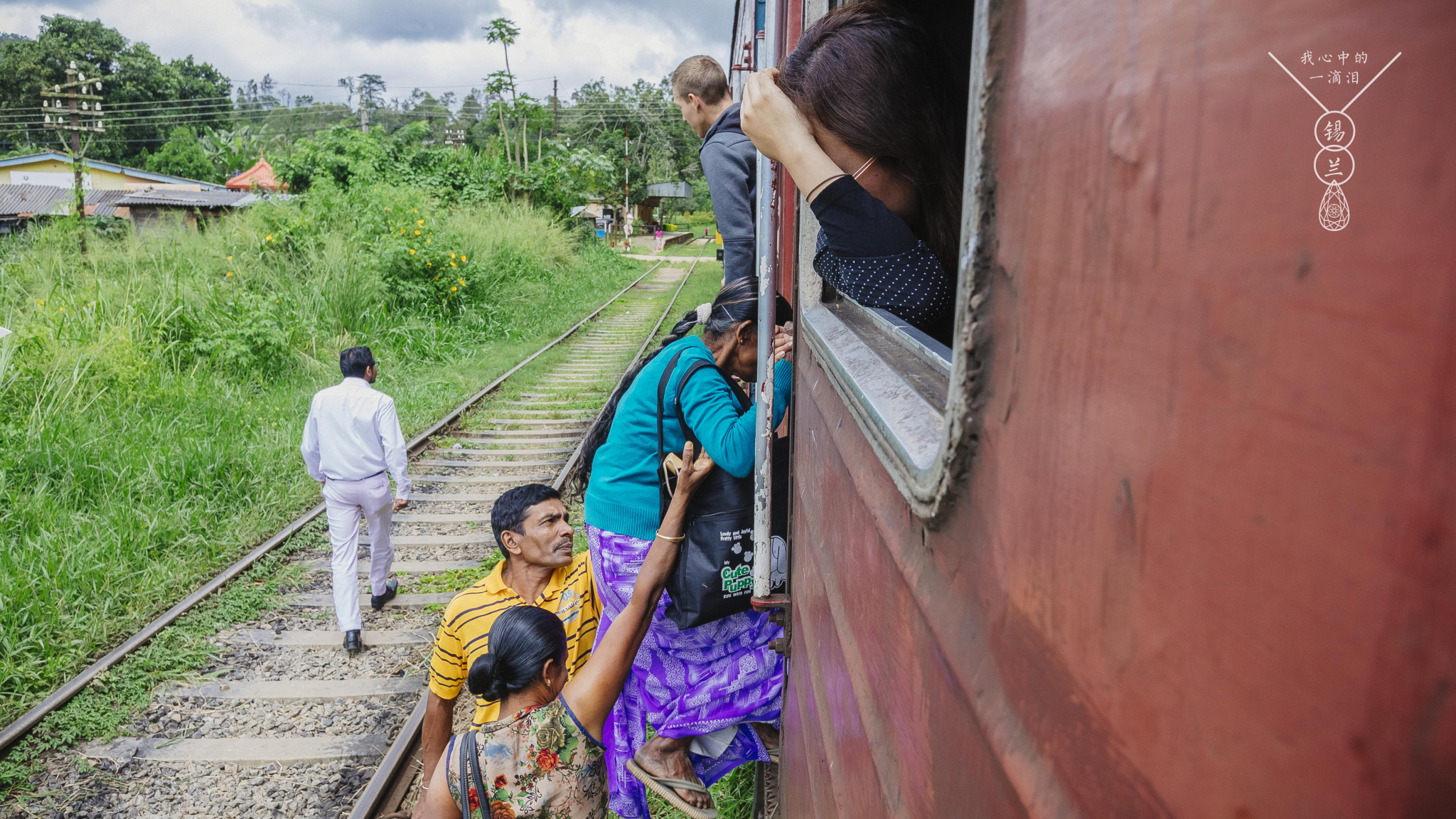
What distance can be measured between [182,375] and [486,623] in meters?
7.67

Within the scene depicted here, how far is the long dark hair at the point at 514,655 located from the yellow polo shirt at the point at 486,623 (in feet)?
1.45

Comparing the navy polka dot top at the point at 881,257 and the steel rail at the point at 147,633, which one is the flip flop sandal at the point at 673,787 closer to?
the navy polka dot top at the point at 881,257

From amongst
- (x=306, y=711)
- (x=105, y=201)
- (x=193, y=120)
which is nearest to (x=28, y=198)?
(x=105, y=201)

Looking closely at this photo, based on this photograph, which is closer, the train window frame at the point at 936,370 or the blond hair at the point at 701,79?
the train window frame at the point at 936,370

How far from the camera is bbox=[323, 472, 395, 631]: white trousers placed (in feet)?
16.0

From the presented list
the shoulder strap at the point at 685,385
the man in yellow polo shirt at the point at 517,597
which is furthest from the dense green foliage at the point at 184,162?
the shoulder strap at the point at 685,385

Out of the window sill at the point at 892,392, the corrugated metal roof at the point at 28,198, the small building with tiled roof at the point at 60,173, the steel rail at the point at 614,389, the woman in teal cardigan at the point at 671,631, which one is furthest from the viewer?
the small building with tiled roof at the point at 60,173

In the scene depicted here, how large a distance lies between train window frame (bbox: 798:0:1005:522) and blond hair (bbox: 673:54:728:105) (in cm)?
310

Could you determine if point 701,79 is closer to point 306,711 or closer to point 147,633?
point 306,711

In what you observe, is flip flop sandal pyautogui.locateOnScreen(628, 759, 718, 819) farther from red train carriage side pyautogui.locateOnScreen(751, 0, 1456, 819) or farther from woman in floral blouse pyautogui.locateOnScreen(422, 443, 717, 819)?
red train carriage side pyautogui.locateOnScreen(751, 0, 1456, 819)

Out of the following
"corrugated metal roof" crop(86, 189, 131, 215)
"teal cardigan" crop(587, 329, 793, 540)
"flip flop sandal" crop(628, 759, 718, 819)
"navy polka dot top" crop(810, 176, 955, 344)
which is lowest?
"flip flop sandal" crop(628, 759, 718, 819)

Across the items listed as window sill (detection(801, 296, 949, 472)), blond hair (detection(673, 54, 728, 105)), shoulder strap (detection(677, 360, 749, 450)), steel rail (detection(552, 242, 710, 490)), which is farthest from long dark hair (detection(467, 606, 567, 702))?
blond hair (detection(673, 54, 728, 105))

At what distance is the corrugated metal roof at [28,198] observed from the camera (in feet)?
121

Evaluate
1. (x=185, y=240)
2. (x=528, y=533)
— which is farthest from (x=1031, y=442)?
(x=185, y=240)
